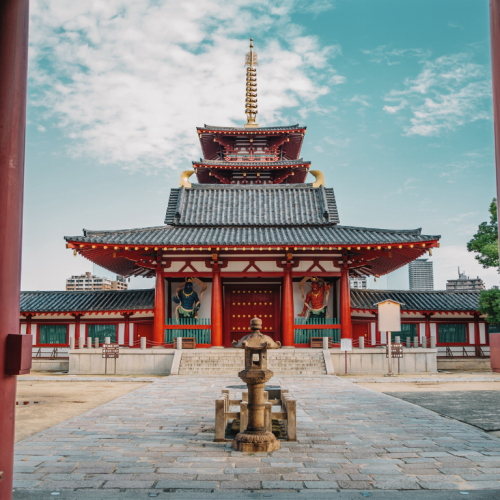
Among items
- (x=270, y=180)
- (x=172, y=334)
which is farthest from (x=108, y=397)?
(x=270, y=180)

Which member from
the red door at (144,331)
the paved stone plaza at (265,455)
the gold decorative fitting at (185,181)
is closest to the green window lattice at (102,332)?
the red door at (144,331)

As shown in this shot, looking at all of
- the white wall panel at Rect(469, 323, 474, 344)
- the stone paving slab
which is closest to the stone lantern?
the stone paving slab

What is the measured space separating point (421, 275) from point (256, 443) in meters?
129

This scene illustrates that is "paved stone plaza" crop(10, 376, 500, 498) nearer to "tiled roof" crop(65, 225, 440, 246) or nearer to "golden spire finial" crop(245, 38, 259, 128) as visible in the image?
"tiled roof" crop(65, 225, 440, 246)

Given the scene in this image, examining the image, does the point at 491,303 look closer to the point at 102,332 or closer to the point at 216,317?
the point at 216,317

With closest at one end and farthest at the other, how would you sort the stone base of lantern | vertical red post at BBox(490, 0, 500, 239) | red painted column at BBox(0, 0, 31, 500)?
red painted column at BBox(0, 0, 31, 500) < vertical red post at BBox(490, 0, 500, 239) < the stone base of lantern

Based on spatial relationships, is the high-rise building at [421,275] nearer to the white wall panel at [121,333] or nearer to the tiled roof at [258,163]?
the tiled roof at [258,163]

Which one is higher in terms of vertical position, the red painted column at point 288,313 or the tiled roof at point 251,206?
the tiled roof at point 251,206

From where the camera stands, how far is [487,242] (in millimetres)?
22516

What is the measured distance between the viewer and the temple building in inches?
787

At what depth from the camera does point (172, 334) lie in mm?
20312

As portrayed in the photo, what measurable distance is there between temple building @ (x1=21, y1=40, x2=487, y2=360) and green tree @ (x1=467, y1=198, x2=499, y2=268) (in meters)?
2.69

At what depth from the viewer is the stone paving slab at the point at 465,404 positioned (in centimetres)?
895

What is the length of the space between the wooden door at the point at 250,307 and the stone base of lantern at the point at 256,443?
1583cm
